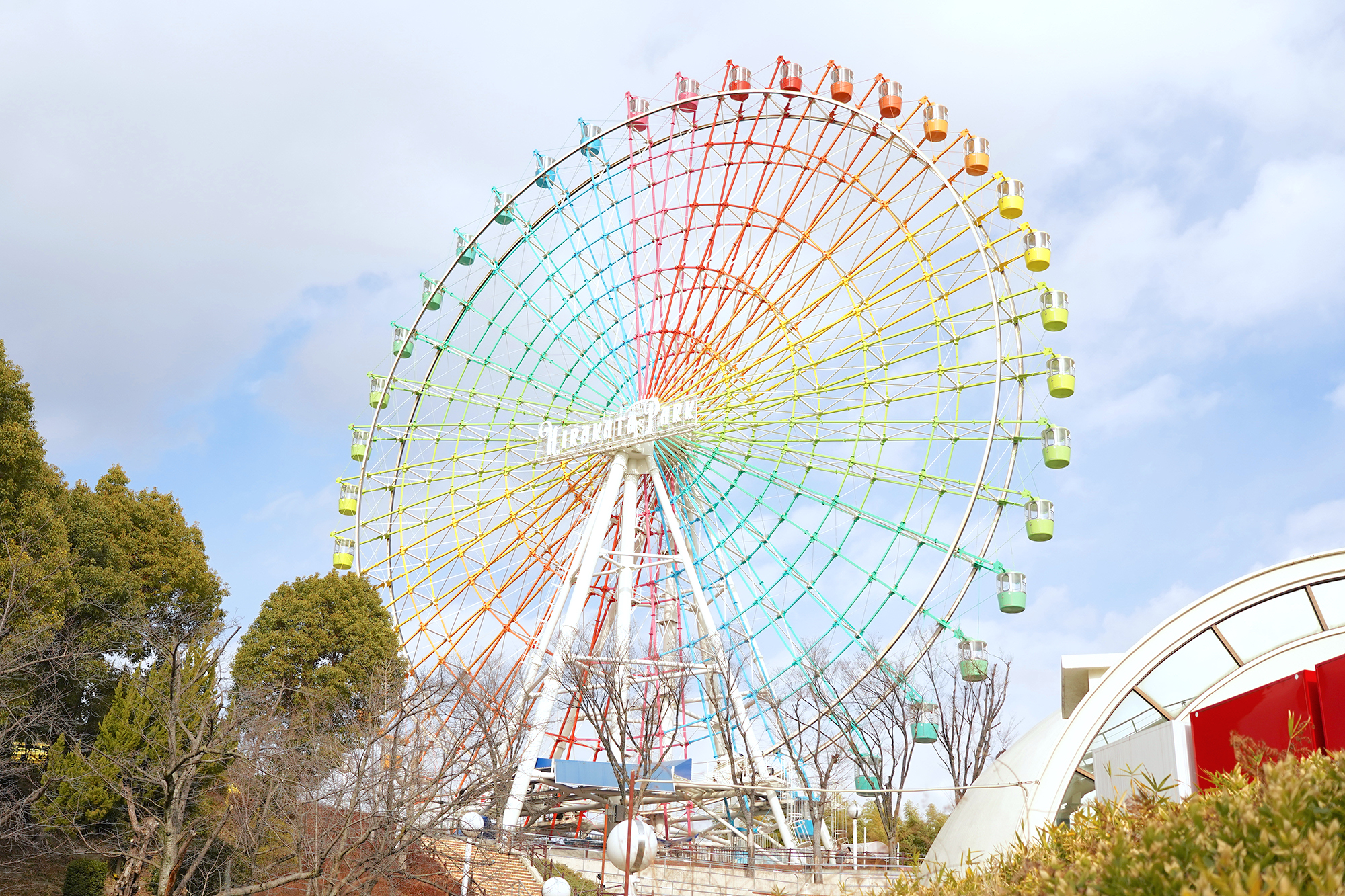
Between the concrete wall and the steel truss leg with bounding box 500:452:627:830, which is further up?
the steel truss leg with bounding box 500:452:627:830

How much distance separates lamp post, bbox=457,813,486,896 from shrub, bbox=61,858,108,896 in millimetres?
6250

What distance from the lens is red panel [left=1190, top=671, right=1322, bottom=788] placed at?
9.60 meters

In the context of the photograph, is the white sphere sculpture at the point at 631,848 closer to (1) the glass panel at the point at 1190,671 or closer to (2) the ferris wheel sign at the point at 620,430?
(1) the glass panel at the point at 1190,671

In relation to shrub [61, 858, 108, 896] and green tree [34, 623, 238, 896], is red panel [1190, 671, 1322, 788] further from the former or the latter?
shrub [61, 858, 108, 896]

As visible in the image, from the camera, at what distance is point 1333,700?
370 inches

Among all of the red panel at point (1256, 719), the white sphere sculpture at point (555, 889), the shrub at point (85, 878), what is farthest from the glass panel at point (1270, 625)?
the shrub at point (85, 878)

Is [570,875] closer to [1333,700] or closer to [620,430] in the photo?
[620,430]

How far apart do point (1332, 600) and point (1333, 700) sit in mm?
3010

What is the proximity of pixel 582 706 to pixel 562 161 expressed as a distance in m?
14.0

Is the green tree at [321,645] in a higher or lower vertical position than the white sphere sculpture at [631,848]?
higher

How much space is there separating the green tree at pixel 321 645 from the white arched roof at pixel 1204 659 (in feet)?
56.8

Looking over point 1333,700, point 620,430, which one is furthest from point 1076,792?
point 620,430

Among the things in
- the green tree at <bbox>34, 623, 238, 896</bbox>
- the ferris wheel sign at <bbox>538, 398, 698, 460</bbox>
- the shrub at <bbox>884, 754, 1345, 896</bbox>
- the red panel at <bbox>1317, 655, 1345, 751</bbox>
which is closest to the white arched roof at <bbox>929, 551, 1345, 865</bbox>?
the red panel at <bbox>1317, 655, 1345, 751</bbox>

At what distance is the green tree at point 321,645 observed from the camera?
88.8 feet
